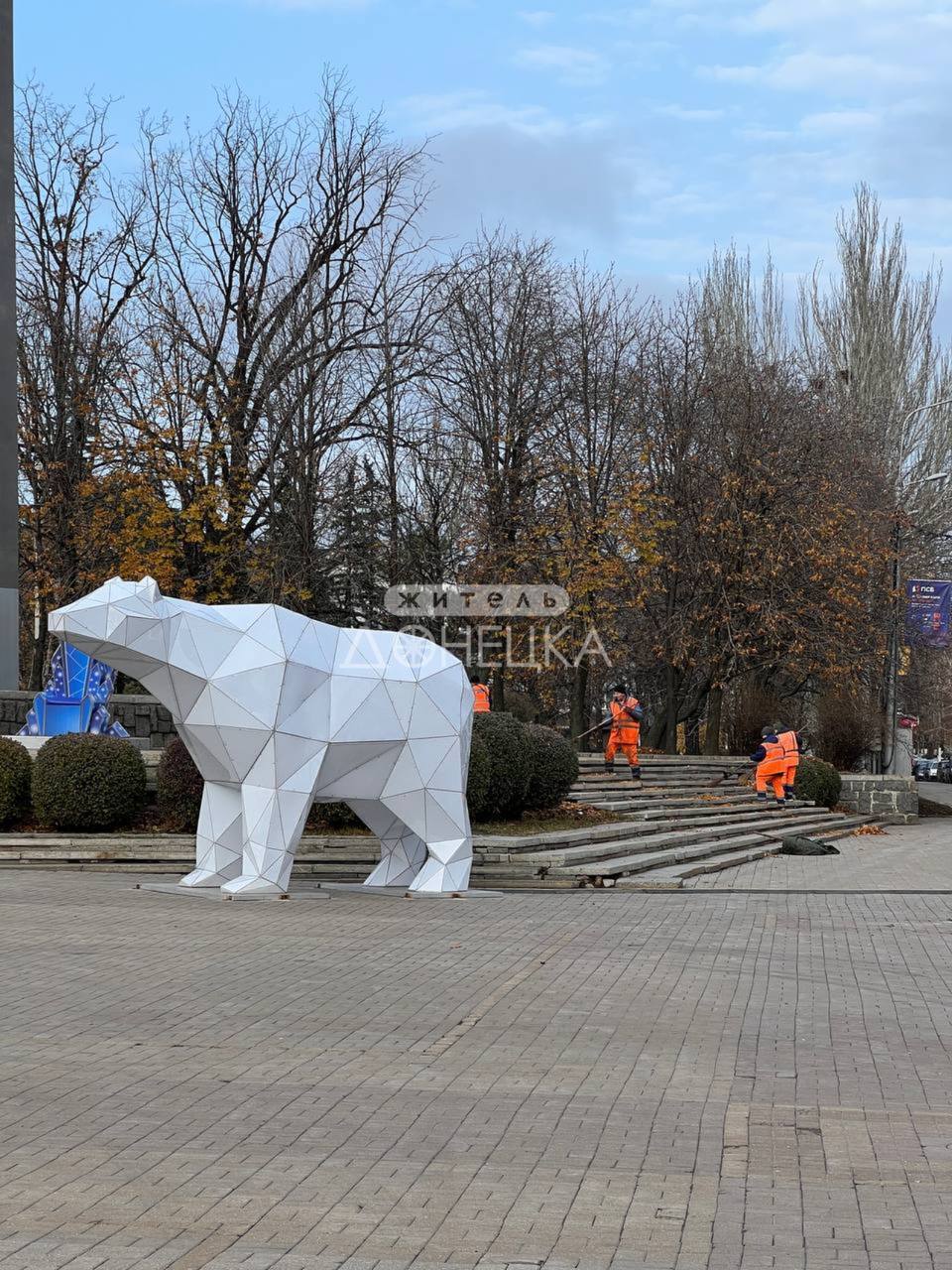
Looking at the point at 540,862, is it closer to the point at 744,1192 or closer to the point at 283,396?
the point at 744,1192

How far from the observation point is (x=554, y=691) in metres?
39.3

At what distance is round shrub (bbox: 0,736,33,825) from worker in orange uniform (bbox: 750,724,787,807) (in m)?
13.7

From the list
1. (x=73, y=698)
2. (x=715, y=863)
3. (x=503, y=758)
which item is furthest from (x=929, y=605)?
(x=73, y=698)

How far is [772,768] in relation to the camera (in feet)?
88.9

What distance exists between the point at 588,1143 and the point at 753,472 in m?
27.9

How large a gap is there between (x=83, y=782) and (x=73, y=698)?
3426 millimetres

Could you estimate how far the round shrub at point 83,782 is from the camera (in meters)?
17.8

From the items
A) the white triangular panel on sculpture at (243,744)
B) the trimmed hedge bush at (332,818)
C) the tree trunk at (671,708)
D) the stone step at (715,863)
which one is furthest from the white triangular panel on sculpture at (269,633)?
the tree trunk at (671,708)

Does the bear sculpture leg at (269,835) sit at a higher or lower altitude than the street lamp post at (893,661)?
lower

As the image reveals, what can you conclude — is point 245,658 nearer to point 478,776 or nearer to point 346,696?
point 346,696

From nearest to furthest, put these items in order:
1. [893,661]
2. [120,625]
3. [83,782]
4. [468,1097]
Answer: [468,1097], [120,625], [83,782], [893,661]

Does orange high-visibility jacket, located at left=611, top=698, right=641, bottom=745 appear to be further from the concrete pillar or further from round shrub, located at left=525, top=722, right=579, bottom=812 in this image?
the concrete pillar

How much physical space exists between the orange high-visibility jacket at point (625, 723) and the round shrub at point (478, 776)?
8475 mm

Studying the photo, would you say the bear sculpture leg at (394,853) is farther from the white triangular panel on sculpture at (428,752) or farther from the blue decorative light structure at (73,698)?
the blue decorative light structure at (73,698)
